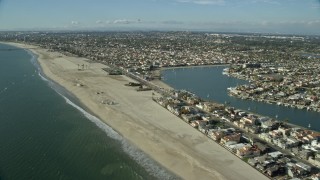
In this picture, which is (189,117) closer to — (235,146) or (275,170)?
(235,146)

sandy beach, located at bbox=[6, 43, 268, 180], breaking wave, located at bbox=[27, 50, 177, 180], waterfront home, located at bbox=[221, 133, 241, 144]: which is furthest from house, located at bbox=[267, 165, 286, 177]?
breaking wave, located at bbox=[27, 50, 177, 180]

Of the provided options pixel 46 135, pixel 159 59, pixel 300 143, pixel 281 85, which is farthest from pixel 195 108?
pixel 159 59

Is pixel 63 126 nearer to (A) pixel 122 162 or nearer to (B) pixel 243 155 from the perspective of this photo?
(A) pixel 122 162

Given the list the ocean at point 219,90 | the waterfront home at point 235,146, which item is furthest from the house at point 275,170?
the ocean at point 219,90

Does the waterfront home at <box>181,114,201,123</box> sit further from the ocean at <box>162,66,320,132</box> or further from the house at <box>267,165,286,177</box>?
the house at <box>267,165,286,177</box>

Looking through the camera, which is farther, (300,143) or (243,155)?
(300,143)
